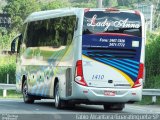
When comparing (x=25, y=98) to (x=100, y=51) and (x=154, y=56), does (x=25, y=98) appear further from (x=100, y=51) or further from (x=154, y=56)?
(x=154, y=56)

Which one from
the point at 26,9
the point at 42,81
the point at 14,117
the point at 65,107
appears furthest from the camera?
the point at 26,9

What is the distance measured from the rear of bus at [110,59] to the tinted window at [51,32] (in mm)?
881

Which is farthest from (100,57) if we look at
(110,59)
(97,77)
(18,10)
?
(18,10)

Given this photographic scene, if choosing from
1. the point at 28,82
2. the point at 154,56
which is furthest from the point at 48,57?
the point at 154,56

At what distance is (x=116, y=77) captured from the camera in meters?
22.9

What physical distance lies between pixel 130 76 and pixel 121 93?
0.65 meters

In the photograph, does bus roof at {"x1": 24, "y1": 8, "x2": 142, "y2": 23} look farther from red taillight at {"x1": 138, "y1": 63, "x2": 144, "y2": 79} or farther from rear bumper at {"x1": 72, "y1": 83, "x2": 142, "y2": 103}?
rear bumper at {"x1": 72, "y1": 83, "x2": 142, "y2": 103}

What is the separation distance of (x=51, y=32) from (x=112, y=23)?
127 inches

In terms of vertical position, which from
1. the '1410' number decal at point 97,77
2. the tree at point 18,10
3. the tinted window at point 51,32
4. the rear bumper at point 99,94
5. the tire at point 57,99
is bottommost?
the tree at point 18,10

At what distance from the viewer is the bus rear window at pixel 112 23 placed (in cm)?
2291

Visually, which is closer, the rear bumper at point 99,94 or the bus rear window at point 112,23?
the rear bumper at point 99,94

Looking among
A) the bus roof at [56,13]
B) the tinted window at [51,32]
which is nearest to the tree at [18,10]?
the tinted window at [51,32]

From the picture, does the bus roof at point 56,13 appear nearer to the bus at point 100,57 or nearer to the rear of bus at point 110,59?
the bus at point 100,57

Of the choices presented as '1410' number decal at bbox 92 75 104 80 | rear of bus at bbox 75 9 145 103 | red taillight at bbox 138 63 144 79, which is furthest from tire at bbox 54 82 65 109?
red taillight at bbox 138 63 144 79
